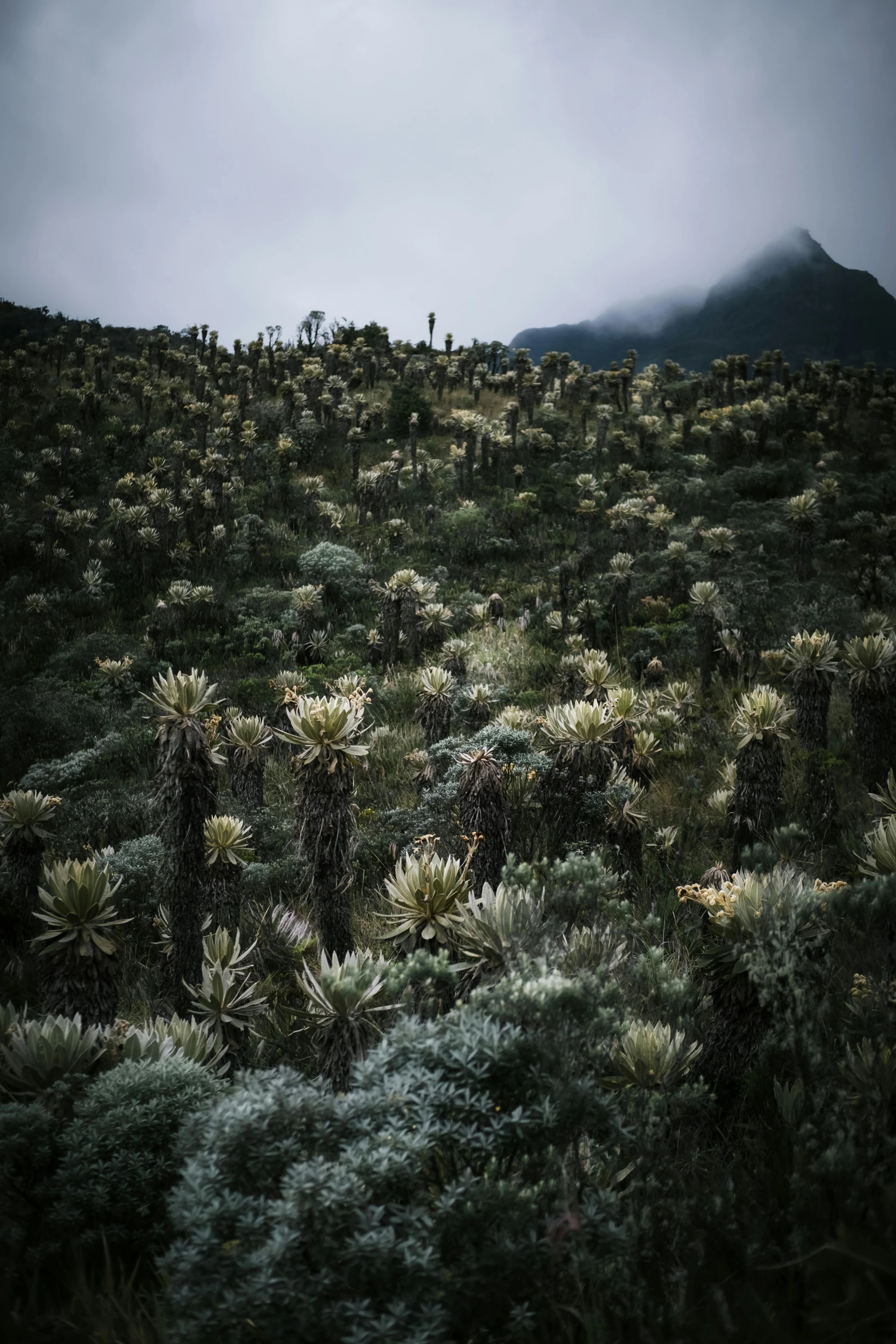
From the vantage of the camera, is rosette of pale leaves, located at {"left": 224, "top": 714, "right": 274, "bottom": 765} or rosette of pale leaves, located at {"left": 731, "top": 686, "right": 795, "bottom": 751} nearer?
rosette of pale leaves, located at {"left": 731, "top": 686, "right": 795, "bottom": 751}

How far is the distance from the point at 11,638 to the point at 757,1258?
1867cm

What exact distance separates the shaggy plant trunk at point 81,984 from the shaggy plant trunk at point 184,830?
0.74 metres

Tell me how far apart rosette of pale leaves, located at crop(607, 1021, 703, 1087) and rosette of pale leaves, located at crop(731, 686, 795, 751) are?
4128 mm

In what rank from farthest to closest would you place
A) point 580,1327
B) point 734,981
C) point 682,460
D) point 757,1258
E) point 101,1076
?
point 682,460 → point 734,981 → point 101,1076 → point 580,1327 → point 757,1258

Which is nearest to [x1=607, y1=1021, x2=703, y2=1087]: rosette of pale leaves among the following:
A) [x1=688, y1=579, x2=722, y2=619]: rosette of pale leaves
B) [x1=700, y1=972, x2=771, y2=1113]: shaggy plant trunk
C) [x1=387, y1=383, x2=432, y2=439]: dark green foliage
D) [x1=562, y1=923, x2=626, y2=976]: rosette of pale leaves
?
[x1=700, y1=972, x2=771, y2=1113]: shaggy plant trunk

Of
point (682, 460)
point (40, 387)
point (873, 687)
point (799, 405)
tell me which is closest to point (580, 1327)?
point (873, 687)

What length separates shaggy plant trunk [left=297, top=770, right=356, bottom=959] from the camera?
5.46m

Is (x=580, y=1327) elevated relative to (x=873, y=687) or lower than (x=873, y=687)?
lower

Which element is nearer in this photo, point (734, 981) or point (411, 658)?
point (734, 981)

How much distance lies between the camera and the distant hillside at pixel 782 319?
65.0m

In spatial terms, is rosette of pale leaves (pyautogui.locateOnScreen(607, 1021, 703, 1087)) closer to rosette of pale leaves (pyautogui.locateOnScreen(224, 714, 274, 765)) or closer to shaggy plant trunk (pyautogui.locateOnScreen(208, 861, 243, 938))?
shaggy plant trunk (pyautogui.locateOnScreen(208, 861, 243, 938))

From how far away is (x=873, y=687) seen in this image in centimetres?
764

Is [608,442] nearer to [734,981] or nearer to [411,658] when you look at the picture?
[411,658]

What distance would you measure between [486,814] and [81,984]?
11.2 ft
